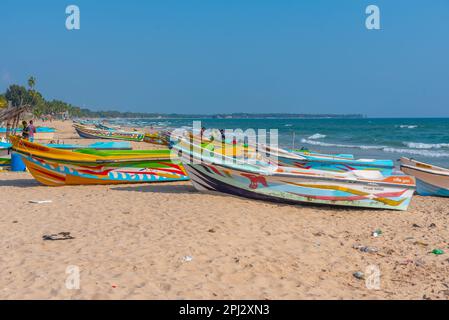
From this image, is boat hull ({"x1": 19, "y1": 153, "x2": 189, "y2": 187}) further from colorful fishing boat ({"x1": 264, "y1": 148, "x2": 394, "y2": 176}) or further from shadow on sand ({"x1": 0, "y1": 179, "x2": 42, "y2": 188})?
colorful fishing boat ({"x1": 264, "y1": 148, "x2": 394, "y2": 176})

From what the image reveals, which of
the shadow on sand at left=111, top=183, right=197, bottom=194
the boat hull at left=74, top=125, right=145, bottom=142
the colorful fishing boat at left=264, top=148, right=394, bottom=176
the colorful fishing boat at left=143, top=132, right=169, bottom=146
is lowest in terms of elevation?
the shadow on sand at left=111, top=183, right=197, bottom=194

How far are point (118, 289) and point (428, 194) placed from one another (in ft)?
33.0

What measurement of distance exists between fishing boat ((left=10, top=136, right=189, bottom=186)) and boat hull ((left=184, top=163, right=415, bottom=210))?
261 centimetres

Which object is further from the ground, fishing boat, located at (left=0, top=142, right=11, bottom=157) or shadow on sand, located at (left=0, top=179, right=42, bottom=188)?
fishing boat, located at (left=0, top=142, right=11, bottom=157)

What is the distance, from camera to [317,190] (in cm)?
977

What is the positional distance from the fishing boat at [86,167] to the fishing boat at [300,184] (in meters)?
2.09

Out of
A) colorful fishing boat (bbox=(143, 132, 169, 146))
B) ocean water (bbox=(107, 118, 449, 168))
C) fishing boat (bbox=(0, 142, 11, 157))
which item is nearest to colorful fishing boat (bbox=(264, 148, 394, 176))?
ocean water (bbox=(107, 118, 449, 168))

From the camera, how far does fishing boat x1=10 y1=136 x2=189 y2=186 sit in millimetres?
12219

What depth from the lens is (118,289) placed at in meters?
4.96

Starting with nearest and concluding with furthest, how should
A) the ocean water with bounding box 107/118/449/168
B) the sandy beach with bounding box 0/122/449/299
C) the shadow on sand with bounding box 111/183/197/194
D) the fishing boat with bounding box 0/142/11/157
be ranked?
the sandy beach with bounding box 0/122/449/299 < the shadow on sand with bounding box 111/183/197/194 < the fishing boat with bounding box 0/142/11/157 < the ocean water with bounding box 107/118/449/168

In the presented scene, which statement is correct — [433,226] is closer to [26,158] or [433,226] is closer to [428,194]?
[428,194]

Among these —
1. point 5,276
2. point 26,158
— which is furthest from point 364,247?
point 26,158

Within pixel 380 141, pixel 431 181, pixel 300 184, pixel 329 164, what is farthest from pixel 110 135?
pixel 300 184

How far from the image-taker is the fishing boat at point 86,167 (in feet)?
40.1
